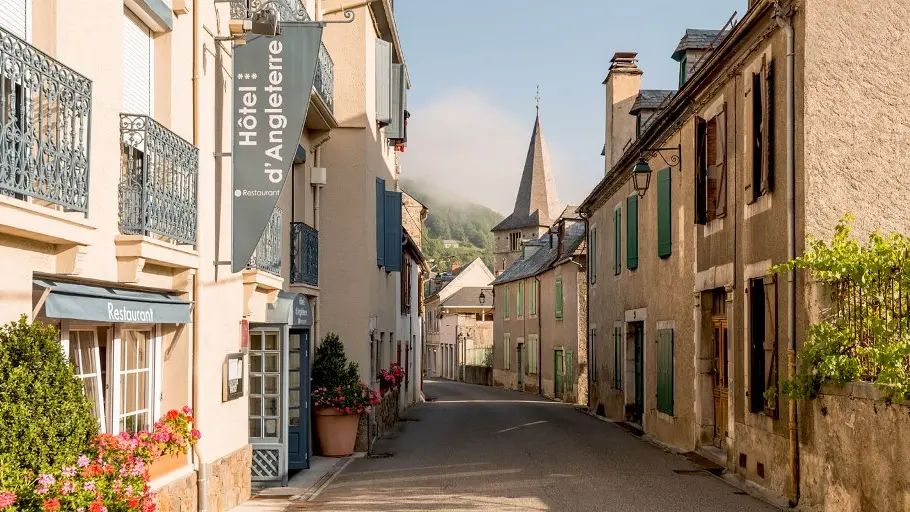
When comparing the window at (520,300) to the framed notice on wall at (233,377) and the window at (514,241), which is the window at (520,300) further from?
the window at (514,241)

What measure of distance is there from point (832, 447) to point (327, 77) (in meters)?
9.74

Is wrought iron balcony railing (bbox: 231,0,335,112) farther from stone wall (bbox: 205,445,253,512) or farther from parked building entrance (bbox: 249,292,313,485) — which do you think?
stone wall (bbox: 205,445,253,512)

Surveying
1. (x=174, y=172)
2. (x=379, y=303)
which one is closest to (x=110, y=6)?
(x=174, y=172)

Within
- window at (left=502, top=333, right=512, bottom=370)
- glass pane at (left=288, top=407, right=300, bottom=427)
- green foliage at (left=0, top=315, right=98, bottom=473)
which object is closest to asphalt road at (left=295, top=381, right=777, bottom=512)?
glass pane at (left=288, top=407, right=300, bottom=427)

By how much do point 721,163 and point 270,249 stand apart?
6.71 meters

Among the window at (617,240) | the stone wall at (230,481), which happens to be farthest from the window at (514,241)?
the stone wall at (230,481)

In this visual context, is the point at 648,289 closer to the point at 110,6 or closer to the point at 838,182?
the point at 838,182

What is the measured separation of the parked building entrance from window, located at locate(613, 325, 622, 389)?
11449mm

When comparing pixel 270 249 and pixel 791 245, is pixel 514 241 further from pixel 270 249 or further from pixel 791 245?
pixel 791 245

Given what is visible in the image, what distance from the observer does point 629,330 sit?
77.5 feet

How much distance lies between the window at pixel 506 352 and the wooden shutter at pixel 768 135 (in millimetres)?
38662

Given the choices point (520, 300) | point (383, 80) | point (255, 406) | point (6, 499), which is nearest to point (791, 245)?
point (255, 406)

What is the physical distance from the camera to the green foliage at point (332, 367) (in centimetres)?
1697

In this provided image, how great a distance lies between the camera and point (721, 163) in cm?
1536
